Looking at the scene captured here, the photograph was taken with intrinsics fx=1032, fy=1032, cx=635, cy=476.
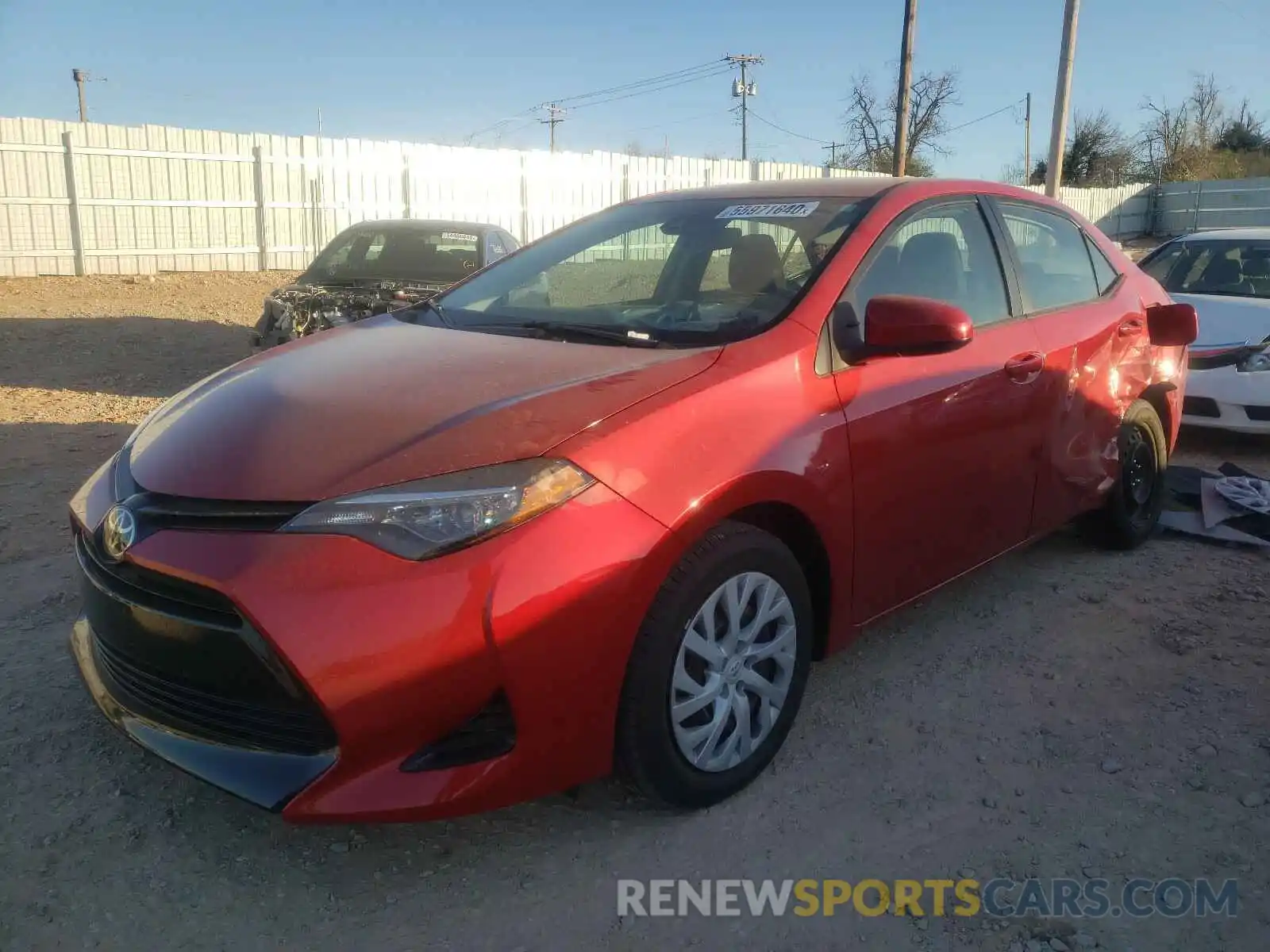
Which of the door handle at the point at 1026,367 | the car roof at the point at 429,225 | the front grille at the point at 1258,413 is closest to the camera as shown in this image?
the door handle at the point at 1026,367

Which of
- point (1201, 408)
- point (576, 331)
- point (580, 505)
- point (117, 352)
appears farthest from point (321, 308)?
point (1201, 408)

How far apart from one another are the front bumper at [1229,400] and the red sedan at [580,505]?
11.6 feet

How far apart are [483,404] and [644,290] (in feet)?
3.89

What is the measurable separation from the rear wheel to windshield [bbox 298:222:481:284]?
5688 millimetres

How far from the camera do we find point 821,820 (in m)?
2.76

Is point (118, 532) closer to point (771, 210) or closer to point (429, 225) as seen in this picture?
point (771, 210)

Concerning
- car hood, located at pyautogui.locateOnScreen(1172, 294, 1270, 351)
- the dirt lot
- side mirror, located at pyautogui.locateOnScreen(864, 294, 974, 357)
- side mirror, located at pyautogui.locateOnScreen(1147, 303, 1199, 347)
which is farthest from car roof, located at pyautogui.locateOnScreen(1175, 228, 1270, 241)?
side mirror, located at pyautogui.locateOnScreen(864, 294, 974, 357)

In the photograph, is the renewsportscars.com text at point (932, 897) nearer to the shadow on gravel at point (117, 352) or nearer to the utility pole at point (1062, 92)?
the shadow on gravel at point (117, 352)

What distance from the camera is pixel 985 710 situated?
11.1ft

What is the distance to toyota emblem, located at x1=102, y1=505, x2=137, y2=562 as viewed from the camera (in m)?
2.40

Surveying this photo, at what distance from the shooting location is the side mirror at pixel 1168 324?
4.75m

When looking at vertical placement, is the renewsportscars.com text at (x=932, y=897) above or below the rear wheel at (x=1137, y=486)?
below

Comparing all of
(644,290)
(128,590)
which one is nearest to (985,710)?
(644,290)

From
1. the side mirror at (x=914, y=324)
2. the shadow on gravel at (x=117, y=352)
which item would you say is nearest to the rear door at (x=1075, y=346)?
the side mirror at (x=914, y=324)
